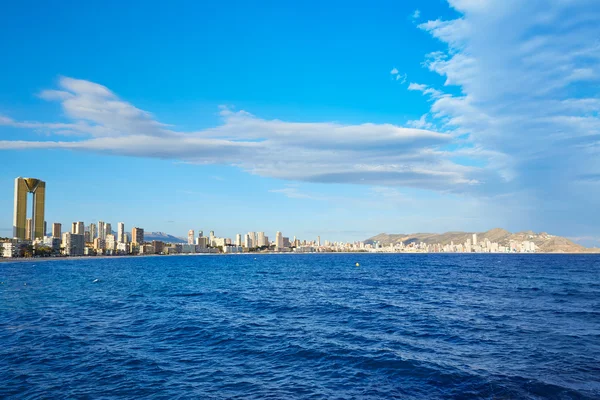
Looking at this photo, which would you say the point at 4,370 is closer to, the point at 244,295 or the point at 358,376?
the point at 358,376

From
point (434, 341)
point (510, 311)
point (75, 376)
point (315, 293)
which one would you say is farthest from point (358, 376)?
point (315, 293)

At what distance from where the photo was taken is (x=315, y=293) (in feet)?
211

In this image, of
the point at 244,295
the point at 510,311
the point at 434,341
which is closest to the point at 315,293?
the point at 244,295

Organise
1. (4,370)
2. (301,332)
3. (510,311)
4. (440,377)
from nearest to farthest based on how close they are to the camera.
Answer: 1. (440,377)
2. (4,370)
3. (301,332)
4. (510,311)

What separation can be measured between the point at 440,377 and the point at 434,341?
8953mm

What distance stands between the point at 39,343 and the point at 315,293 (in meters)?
39.5

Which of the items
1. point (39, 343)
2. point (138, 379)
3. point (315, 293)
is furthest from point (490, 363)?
point (315, 293)

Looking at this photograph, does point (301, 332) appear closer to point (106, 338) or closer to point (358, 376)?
point (358, 376)

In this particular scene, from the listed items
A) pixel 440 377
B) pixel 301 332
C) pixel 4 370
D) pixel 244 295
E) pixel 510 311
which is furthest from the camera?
pixel 244 295

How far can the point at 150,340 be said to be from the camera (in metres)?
32.7

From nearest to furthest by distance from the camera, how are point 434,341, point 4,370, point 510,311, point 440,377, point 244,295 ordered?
point 440,377 < point 4,370 < point 434,341 < point 510,311 < point 244,295

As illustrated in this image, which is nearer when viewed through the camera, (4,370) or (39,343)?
(4,370)

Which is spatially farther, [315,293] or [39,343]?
[315,293]

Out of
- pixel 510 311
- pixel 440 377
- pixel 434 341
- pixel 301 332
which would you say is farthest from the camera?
pixel 510 311
